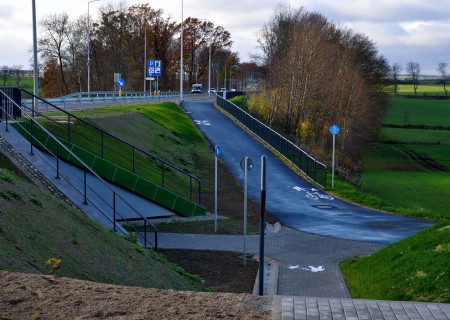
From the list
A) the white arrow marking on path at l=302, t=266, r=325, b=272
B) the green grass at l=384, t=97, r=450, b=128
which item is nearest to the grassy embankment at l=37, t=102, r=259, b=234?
the white arrow marking on path at l=302, t=266, r=325, b=272

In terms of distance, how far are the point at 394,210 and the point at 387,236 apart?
5.91 meters

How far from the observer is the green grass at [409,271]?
12.8 meters

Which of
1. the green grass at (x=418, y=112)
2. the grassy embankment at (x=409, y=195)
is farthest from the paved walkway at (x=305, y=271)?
the green grass at (x=418, y=112)

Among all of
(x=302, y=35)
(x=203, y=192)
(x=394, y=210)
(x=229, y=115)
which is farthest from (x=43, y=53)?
(x=394, y=210)

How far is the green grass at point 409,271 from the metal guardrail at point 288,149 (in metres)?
16.6

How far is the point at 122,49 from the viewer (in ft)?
292

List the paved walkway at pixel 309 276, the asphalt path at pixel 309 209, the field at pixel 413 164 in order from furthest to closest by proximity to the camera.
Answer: the field at pixel 413 164, the asphalt path at pixel 309 209, the paved walkway at pixel 309 276

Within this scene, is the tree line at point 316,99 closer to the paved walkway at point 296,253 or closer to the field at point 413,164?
the field at point 413,164

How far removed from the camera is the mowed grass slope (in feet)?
44.3

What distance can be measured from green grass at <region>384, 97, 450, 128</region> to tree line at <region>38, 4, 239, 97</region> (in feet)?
96.5

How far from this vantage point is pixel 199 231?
2259 cm

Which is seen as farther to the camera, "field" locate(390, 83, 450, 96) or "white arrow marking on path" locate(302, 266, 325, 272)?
"field" locate(390, 83, 450, 96)

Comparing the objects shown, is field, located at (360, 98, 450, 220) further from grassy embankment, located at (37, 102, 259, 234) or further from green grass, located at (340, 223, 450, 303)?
green grass, located at (340, 223, 450, 303)

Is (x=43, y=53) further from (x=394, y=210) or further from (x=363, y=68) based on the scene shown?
(x=394, y=210)
